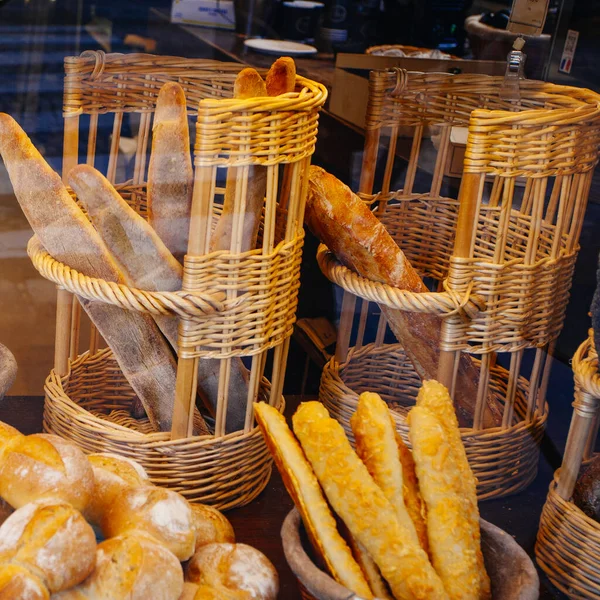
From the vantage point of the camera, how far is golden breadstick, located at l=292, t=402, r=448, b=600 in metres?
0.81

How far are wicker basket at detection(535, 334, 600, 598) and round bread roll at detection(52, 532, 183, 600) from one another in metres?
0.53

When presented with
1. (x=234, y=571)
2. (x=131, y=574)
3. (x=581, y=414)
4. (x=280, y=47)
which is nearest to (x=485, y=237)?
(x=581, y=414)

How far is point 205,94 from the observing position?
3.55 feet

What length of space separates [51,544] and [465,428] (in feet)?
2.35

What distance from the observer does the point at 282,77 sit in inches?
40.6

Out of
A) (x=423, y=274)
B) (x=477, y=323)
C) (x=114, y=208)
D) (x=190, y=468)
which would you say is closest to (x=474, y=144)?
(x=477, y=323)

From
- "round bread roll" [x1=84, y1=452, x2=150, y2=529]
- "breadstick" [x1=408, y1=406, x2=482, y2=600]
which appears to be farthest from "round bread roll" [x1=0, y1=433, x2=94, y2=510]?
"breadstick" [x1=408, y1=406, x2=482, y2=600]

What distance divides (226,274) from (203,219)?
0.27 feet

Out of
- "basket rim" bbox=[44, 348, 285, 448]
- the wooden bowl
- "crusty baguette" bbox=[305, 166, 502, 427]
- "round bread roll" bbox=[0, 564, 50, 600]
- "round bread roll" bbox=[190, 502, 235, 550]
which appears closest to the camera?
"round bread roll" bbox=[0, 564, 50, 600]

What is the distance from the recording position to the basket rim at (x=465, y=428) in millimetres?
1216

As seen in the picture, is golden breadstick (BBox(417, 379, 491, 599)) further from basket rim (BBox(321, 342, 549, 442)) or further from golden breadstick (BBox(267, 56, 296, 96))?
golden breadstick (BBox(267, 56, 296, 96))

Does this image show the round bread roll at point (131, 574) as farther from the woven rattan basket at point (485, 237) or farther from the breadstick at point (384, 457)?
the woven rattan basket at point (485, 237)

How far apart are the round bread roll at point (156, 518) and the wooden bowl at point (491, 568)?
11 centimetres

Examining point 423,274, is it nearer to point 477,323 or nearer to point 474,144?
point 477,323
